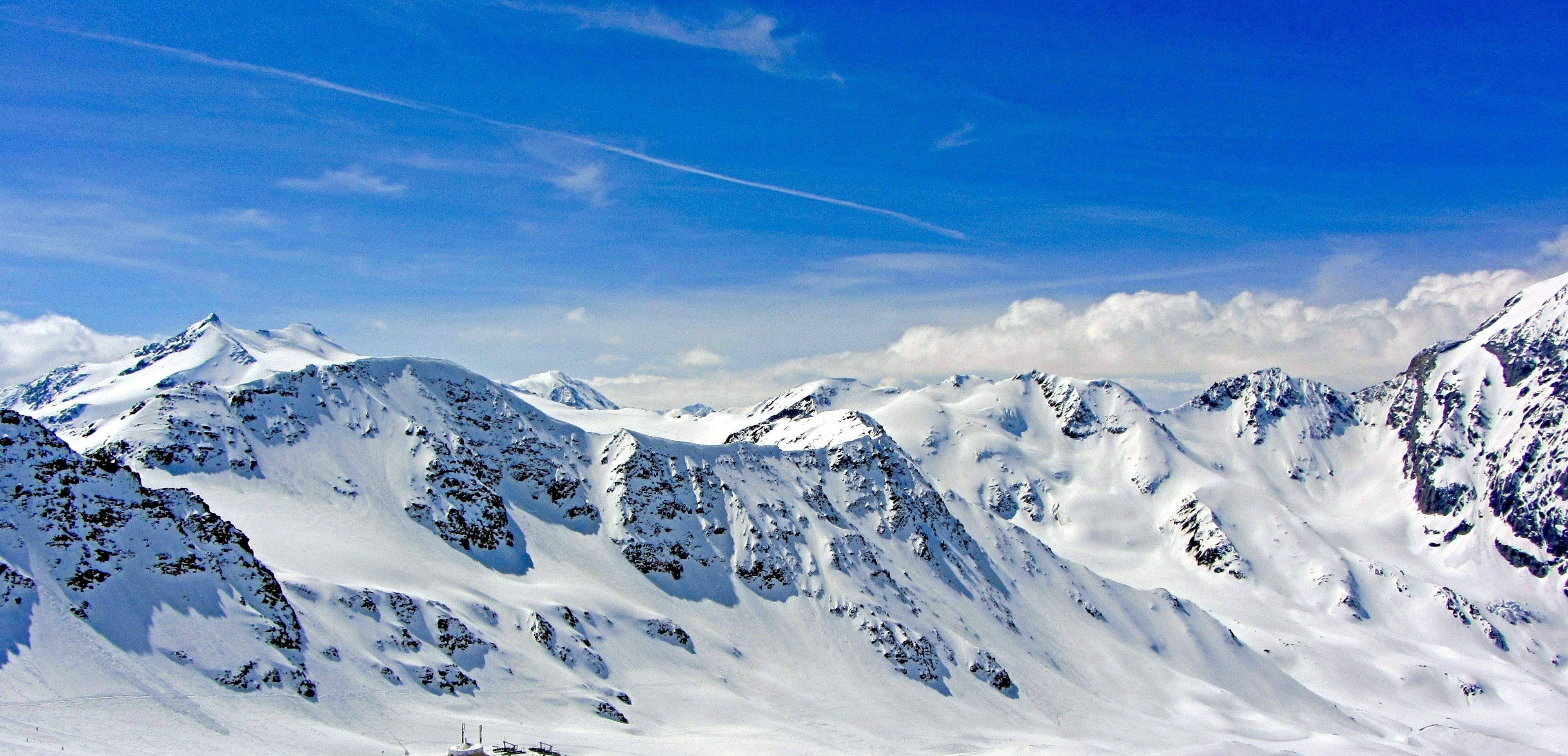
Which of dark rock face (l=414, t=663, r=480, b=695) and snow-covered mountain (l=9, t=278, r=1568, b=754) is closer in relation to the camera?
snow-covered mountain (l=9, t=278, r=1568, b=754)

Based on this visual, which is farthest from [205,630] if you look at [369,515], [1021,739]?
[1021,739]

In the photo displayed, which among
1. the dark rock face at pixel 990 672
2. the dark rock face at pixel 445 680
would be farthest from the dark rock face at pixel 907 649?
the dark rock face at pixel 445 680

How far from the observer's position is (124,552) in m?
97.9

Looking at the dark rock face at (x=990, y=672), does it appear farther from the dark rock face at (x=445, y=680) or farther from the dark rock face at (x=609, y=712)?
the dark rock face at (x=445, y=680)

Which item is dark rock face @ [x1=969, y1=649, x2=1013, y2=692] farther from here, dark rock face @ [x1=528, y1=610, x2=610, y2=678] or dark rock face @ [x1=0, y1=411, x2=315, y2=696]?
dark rock face @ [x1=0, y1=411, x2=315, y2=696]

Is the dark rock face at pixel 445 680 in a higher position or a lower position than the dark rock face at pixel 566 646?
lower

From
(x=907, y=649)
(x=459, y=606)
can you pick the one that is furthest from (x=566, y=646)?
(x=907, y=649)

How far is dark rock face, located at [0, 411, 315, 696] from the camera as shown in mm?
91125

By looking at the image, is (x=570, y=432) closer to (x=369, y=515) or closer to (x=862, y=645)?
(x=369, y=515)

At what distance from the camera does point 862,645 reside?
6727 inches

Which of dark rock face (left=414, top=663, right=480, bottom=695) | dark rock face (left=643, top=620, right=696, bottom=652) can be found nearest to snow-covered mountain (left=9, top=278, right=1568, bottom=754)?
dark rock face (left=643, top=620, right=696, bottom=652)

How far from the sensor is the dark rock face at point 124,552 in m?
91.1

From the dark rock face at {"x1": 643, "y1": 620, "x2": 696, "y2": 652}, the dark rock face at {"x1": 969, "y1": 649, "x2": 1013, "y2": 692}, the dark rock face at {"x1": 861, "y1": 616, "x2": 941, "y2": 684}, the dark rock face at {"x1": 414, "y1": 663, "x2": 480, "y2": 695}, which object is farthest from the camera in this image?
the dark rock face at {"x1": 969, "y1": 649, "x2": 1013, "y2": 692}

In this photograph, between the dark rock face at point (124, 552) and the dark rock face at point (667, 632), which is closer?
the dark rock face at point (124, 552)
